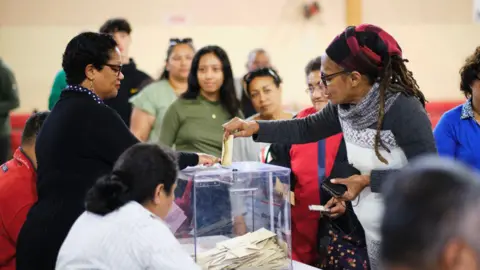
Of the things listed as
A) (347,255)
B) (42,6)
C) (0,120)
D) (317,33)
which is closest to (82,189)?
(347,255)

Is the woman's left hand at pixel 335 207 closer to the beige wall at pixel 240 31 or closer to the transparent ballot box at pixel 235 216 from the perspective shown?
the transparent ballot box at pixel 235 216

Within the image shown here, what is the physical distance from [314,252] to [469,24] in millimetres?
5519

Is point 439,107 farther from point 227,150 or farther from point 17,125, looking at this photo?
point 227,150

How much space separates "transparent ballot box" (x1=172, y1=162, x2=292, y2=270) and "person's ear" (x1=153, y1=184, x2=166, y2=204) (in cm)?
47

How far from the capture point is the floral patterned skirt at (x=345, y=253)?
263cm

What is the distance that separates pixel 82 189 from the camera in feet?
7.81

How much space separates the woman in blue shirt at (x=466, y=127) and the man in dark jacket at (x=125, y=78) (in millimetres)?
2427

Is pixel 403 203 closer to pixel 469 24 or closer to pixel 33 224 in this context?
pixel 33 224

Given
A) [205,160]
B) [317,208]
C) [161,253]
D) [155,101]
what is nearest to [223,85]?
[155,101]

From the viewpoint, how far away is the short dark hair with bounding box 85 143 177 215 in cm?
196

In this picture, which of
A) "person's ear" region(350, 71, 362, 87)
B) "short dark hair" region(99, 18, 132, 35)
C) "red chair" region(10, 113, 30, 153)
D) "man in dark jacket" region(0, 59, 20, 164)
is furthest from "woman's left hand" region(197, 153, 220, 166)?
"red chair" region(10, 113, 30, 153)

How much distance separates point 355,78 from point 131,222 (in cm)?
92

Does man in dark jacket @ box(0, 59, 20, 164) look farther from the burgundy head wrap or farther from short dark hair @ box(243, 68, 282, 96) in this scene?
the burgundy head wrap

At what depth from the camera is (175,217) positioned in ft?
8.61
